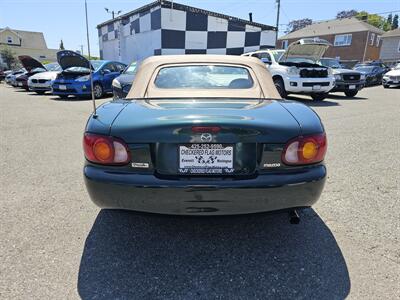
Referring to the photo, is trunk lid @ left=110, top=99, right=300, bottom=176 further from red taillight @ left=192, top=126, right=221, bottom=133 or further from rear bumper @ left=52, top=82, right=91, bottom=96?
rear bumper @ left=52, top=82, right=91, bottom=96

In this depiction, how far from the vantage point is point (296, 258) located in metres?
2.18

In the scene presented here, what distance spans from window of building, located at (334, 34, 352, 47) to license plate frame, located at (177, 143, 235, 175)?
43.7m

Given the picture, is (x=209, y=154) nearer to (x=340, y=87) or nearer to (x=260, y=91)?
(x=260, y=91)

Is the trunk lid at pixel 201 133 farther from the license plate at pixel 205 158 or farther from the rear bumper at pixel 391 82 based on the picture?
the rear bumper at pixel 391 82

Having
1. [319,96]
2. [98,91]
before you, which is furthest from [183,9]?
[319,96]

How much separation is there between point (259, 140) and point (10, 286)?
1738 mm

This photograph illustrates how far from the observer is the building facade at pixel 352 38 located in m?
38.0

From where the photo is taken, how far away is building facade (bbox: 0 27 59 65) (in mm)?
52594

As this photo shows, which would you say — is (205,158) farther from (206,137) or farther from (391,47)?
(391,47)

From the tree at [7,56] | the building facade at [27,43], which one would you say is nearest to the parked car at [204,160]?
the tree at [7,56]

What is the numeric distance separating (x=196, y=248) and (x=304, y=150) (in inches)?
41.0

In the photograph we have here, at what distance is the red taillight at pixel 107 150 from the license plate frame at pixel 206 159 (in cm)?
35

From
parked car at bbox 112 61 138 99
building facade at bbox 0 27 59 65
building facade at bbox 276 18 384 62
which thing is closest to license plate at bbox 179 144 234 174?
parked car at bbox 112 61 138 99

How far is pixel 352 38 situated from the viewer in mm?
38750
